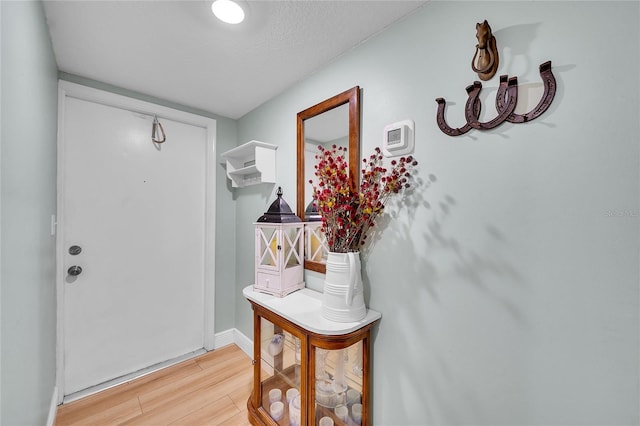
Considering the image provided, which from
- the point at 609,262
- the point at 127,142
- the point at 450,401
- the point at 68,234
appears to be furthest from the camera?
the point at 127,142

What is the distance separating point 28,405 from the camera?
989 millimetres

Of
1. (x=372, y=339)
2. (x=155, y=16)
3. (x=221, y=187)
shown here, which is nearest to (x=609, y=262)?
(x=372, y=339)

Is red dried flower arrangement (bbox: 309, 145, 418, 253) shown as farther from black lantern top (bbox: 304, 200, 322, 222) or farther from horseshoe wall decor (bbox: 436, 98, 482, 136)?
black lantern top (bbox: 304, 200, 322, 222)

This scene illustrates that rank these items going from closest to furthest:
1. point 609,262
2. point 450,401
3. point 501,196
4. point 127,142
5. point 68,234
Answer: point 609,262 → point 501,196 → point 450,401 → point 68,234 → point 127,142

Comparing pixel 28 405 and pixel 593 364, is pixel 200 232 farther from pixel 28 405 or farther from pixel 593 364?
pixel 593 364

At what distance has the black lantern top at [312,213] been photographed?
A: 1687 mm

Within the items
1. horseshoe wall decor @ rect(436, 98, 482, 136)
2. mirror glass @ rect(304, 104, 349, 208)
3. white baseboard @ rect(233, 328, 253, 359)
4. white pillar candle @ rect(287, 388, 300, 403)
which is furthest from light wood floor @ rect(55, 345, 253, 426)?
horseshoe wall decor @ rect(436, 98, 482, 136)

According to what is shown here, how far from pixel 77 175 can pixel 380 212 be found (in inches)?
82.1

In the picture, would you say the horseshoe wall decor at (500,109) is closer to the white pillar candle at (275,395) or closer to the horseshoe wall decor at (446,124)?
the horseshoe wall decor at (446,124)

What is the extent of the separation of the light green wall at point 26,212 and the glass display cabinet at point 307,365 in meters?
0.92

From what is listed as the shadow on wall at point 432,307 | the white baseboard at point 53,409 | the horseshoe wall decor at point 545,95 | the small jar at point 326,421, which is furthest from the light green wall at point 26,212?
the horseshoe wall decor at point 545,95

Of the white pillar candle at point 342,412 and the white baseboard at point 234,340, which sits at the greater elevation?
the white pillar candle at point 342,412

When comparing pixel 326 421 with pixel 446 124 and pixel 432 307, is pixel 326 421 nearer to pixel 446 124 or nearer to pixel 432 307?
pixel 432 307

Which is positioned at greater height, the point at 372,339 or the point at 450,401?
the point at 372,339
